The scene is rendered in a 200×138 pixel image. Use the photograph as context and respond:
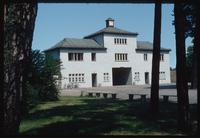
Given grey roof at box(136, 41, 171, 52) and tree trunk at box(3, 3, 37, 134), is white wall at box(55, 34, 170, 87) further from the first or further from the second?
tree trunk at box(3, 3, 37, 134)

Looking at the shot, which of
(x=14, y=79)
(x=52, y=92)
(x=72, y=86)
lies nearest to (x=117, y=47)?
(x=72, y=86)

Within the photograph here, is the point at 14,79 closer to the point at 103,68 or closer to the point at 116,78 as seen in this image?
the point at 103,68

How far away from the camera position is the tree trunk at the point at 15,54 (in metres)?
2.75

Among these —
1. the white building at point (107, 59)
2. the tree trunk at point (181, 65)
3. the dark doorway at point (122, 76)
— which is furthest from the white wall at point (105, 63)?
the tree trunk at point (181, 65)

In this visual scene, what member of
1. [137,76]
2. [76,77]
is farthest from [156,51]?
[137,76]

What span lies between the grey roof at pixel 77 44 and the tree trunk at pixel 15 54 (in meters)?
51.1

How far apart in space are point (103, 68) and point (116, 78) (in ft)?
18.9

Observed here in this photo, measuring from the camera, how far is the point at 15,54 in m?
2.88

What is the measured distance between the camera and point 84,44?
57875mm

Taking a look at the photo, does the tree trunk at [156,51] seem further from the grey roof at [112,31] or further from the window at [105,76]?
the window at [105,76]

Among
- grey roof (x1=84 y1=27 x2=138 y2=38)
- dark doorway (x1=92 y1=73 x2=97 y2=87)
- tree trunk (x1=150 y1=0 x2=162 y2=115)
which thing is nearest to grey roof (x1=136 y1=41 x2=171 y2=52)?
grey roof (x1=84 y1=27 x2=138 y2=38)

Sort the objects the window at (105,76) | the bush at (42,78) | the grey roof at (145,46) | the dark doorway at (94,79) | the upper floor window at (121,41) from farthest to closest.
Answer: the grey roof at (145,46) → the upper floor window at (121,41) → the window at (105,76) → the dark doorway at (94,79) → the bush at (42,78)

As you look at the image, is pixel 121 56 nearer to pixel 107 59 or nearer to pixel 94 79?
pixel 107 59

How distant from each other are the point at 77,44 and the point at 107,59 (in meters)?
6.48
